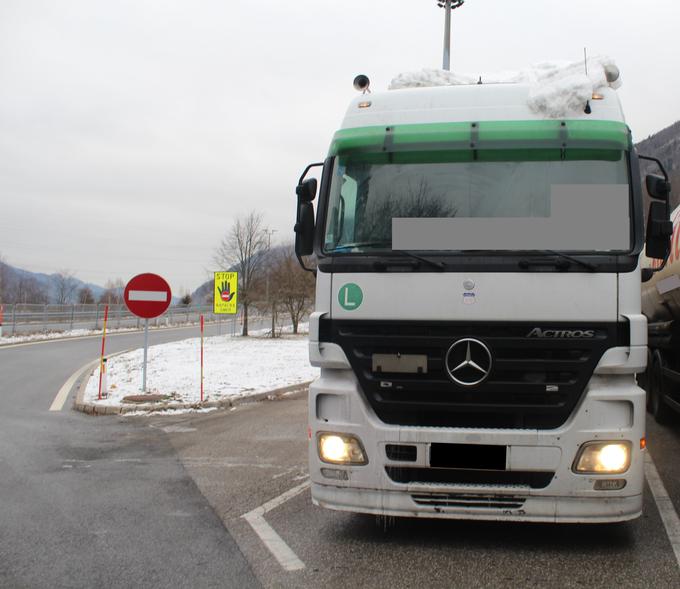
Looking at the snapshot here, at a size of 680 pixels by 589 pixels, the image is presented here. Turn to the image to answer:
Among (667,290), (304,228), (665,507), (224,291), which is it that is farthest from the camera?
(224,291)

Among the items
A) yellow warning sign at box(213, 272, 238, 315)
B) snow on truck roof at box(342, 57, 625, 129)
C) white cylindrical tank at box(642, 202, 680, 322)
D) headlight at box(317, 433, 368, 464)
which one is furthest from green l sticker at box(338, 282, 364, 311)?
yellow warning sign at box(213, 272, 238, 315)

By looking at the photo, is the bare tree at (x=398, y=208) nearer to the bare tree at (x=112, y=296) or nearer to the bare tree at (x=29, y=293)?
the bare tree at (x=112, y=296)

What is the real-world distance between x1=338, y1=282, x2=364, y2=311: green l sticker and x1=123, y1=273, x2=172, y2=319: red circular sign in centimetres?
778

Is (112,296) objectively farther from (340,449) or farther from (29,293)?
(340,449)

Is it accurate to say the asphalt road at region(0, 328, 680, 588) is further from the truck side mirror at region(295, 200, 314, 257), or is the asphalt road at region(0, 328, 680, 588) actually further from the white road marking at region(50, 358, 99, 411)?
the white road marking at region(50, 358, 99, 411)

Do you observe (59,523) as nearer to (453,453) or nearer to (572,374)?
(453,453)

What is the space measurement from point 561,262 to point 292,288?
27.6 metres

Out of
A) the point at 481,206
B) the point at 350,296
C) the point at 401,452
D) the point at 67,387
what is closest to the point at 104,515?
the point at 401,452

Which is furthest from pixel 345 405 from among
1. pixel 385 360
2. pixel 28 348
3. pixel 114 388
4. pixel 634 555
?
pixel 28 348

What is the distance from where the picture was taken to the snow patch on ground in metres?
4.65

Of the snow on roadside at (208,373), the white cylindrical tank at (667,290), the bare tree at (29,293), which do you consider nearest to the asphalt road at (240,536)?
the white cylindrical tank at (667,290)

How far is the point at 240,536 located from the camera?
4.64m

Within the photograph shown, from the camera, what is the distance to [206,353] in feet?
70.5

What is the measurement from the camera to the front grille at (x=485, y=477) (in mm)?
4203
